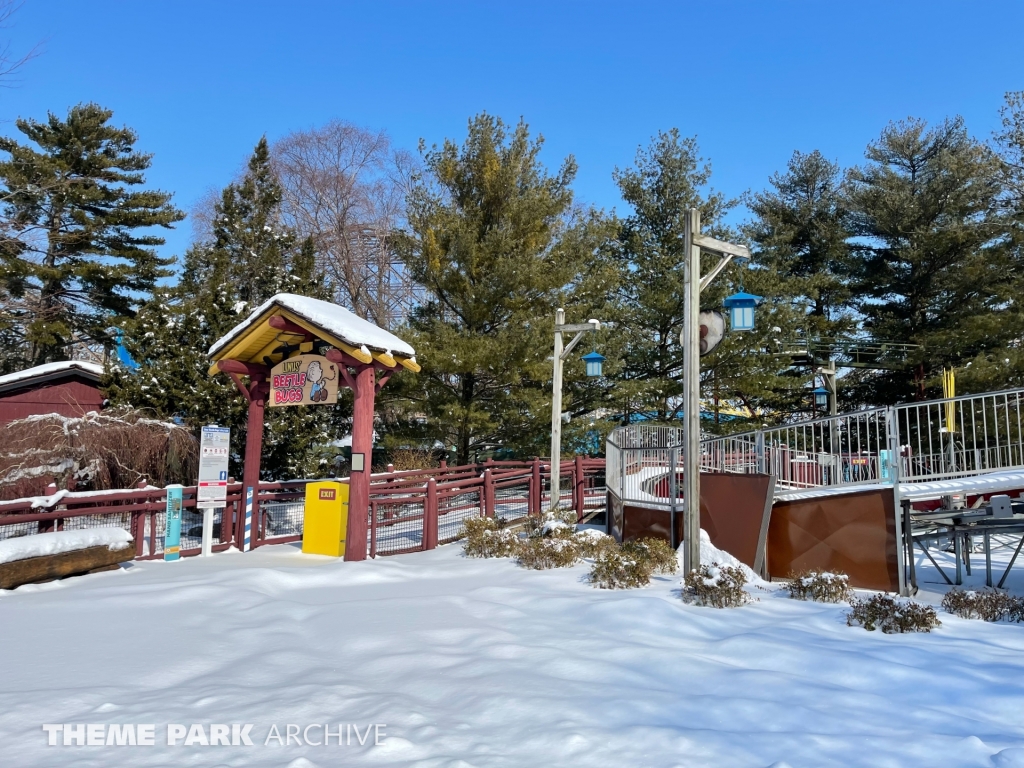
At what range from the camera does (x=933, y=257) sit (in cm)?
2631

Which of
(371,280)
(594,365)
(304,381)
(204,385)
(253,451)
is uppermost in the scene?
(371,280)

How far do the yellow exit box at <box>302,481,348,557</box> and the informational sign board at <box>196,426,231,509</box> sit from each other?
1.36 metres

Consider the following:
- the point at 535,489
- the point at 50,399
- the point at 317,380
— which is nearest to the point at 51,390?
the point at 50,399

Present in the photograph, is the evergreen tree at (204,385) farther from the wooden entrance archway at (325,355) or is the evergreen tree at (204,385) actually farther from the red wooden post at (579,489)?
the red wooden post at (579,489)

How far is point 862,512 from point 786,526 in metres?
1.00

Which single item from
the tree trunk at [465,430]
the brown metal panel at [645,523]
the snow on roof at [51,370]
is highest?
the snow on roof at [51,370]

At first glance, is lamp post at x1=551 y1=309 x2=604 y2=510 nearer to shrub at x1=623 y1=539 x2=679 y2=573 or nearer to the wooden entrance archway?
the wooden entrance archway

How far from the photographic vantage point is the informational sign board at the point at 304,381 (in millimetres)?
11414

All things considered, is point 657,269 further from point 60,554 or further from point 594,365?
point 60,554

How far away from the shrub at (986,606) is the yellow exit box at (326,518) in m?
7.84

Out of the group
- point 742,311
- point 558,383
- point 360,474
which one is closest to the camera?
point 742,311

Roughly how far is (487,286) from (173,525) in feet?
34.7

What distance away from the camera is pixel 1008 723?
4.06 m

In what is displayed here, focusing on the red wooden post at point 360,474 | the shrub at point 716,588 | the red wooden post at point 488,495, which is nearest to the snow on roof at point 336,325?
the red wooden post at point 360,474
